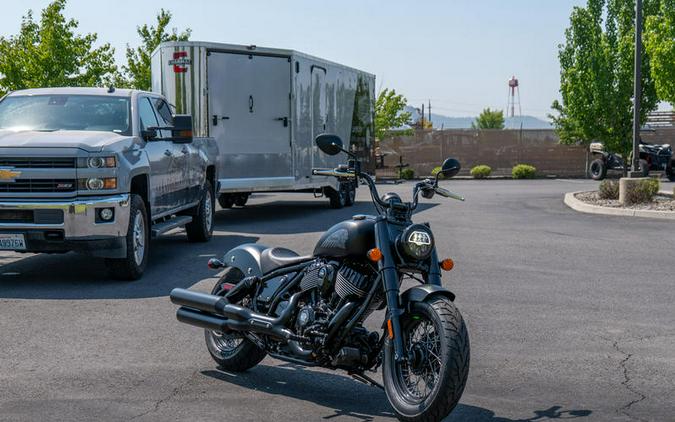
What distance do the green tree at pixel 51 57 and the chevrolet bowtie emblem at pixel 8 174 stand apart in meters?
25.6

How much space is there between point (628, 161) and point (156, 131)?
28796mm

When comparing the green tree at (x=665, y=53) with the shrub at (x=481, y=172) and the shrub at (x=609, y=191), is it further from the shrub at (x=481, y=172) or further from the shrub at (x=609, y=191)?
the shrub at (x=481, y=172)

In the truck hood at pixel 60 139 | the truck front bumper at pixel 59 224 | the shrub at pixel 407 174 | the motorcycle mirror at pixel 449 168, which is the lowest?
the shrub at pixel 407 174

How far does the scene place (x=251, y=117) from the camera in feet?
63.6

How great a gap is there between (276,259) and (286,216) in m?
14.1

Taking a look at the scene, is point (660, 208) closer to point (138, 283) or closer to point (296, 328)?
point (138, 283)

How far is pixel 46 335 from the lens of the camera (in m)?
8.38

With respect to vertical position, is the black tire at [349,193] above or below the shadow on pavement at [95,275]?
above

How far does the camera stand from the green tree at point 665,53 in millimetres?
24812

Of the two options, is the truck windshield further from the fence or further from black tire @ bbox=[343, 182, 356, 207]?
the fence

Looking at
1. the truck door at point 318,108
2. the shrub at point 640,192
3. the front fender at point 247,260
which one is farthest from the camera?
the shrub at point 640,192

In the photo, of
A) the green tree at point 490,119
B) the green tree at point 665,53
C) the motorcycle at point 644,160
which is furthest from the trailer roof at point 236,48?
the green tree at point 490,119

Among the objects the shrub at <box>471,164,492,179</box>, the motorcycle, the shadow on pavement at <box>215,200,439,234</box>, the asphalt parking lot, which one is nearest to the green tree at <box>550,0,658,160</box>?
the motorcycle

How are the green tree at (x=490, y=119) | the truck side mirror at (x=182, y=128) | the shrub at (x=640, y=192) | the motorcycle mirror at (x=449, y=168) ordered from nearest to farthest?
the motorcycle mirror at (x=449, y=168)
the truck side mirror at (x=182, y=128)
the shrub at (x=640, y=192)
the green tree at (x=490, y=119)
